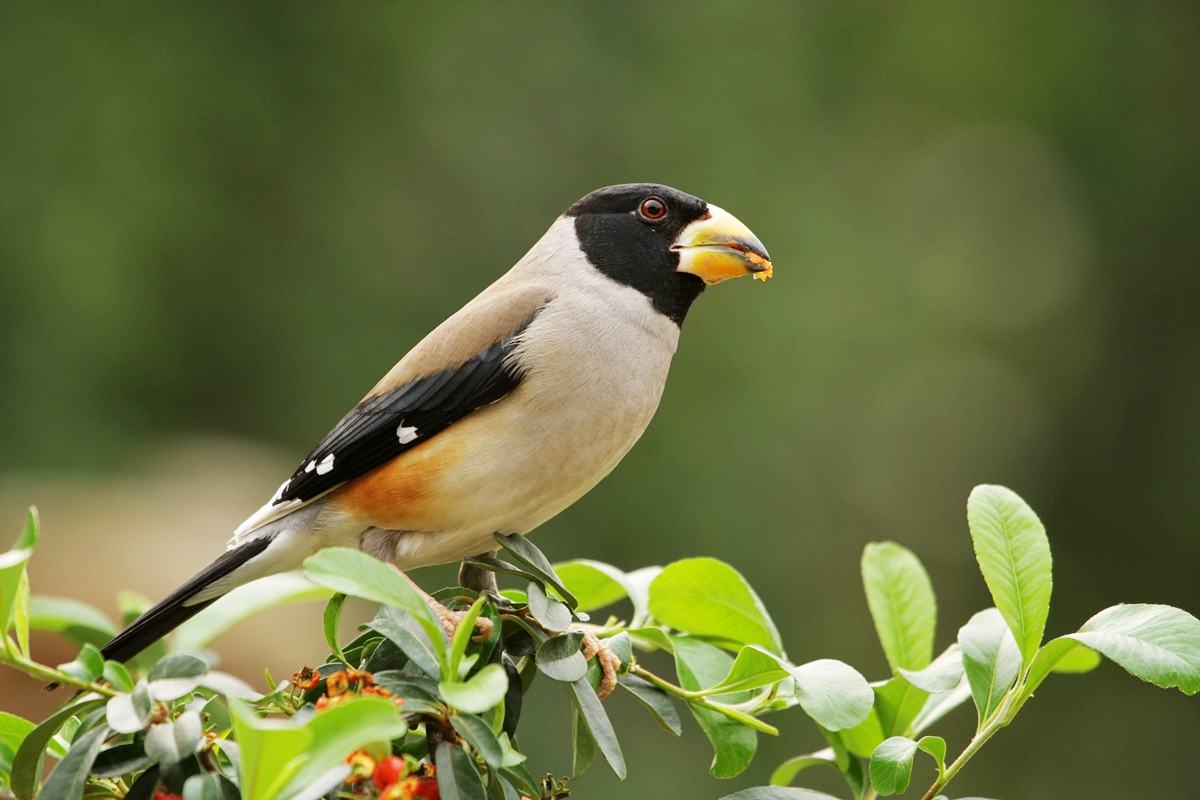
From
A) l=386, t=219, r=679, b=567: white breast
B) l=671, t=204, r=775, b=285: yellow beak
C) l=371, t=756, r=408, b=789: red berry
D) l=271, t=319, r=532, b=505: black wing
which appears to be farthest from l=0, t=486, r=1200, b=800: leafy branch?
l=671, t=204, r=775, b=285: yellow beak

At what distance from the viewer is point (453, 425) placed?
264cm

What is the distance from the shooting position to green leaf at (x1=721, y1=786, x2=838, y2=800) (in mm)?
1710

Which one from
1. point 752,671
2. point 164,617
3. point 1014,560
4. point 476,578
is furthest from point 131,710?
point 476,578

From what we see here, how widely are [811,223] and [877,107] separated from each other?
1.06 meters

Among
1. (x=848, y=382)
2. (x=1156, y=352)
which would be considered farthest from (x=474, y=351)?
(x=1156, y=352)

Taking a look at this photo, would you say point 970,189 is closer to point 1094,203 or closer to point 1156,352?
point 1094,203

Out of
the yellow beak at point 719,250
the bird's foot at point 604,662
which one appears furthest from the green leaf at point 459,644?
the yellow beak at point 719,250

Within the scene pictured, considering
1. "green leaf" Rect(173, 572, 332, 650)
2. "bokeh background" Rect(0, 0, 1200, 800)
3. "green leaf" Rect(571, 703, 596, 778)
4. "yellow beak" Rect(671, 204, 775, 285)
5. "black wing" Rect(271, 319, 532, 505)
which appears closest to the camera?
"green leaf" Rect(571, 703, 596, 778)

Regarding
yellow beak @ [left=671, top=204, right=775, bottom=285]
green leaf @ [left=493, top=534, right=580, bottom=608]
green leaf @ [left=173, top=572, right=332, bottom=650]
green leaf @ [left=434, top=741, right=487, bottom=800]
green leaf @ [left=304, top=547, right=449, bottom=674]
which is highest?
yellow beak @ [left=671, top=204, right=775, bottom=285]

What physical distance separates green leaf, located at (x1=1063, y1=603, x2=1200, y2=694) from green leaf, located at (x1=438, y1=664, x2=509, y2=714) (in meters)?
0.68

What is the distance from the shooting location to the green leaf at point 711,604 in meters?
2.00

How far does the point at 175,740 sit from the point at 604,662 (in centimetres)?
75

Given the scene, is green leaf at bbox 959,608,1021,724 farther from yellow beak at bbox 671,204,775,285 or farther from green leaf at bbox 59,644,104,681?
yellow beak at bbox 671,204,775,285

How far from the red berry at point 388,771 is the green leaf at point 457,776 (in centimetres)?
6
